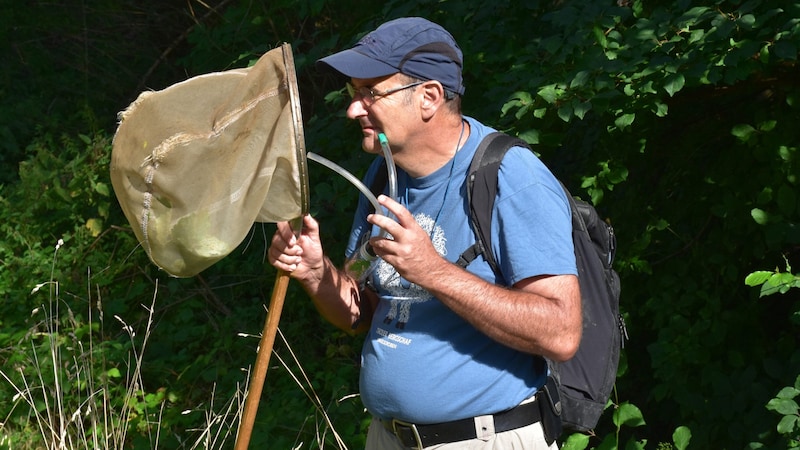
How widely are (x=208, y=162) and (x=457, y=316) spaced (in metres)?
0.69

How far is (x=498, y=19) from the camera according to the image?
439 cm

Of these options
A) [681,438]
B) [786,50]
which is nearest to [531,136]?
[786,50]

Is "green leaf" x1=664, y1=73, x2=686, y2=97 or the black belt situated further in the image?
"green leaf" x1=664, y1=73, x2=686, y2=97

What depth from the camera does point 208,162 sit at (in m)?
2.28

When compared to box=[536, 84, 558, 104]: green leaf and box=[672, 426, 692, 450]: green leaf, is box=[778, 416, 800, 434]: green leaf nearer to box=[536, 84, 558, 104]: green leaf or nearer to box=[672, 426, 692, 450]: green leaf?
box=[672, 426, 692, 450]: green leaf

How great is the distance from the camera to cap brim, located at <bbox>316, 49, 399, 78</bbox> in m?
2.41

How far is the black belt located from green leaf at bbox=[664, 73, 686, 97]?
4.42 ft

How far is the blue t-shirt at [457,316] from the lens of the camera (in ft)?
7.42

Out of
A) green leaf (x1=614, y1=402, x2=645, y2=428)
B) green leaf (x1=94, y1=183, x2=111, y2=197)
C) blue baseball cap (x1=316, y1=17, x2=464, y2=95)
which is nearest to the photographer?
blue baseball cap (x1=316, y1=17, x2=464, y2=95)

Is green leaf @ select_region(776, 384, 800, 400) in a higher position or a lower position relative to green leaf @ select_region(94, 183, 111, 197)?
higher

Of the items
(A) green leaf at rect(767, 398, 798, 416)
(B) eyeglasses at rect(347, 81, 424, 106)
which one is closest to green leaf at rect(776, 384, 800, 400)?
(A) green leaf at rect(767, 398, 798, 416)

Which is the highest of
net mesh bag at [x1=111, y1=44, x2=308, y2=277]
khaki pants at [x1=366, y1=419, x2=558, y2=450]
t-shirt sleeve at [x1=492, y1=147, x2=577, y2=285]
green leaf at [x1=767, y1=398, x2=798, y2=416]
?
net mesh bag at [x1=111, y1=44, x2=308, y2=277]

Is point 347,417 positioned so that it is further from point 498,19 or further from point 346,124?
point 498,19

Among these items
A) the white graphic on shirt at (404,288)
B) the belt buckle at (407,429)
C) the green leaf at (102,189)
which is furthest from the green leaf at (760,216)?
the green leaf at (102,189)
